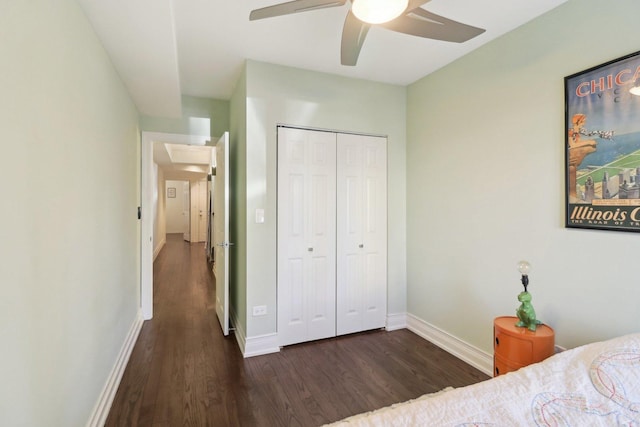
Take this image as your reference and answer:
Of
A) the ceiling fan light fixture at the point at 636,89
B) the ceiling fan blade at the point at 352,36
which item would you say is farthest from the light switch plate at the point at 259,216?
the ceiling fan light fixture at the point at 636,89

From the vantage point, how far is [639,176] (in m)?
1.61

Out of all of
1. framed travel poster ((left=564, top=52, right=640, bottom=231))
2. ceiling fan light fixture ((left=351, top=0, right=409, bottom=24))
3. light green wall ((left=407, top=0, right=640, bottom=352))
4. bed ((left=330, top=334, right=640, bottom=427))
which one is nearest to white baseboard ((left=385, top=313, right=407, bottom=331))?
light green wall ((left=407, top=0, right=640, bottom=352))

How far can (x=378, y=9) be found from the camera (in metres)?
1.34

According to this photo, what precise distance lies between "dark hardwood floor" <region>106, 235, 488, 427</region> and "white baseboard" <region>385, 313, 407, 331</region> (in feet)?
0.25

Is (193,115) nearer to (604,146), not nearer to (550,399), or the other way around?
(604,146)

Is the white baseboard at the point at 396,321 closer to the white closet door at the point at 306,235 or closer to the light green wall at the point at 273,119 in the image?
the white closet door at the point at 306,235

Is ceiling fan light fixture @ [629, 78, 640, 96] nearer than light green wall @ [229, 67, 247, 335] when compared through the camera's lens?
Yes

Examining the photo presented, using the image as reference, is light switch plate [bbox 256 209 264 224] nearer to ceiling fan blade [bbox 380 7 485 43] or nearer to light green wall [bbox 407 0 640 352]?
light green wall [bbox 407 0 640 352]

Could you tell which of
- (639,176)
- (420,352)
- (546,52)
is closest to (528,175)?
(639,176)

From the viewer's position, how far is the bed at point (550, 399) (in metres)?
1.07

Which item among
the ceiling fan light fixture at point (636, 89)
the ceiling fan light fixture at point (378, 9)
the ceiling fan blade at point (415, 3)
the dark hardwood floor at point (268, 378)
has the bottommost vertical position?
the dark hardwood floor at point (268, 378)

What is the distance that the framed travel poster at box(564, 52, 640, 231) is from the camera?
1.64m

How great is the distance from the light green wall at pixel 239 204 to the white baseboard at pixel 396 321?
1516 mm

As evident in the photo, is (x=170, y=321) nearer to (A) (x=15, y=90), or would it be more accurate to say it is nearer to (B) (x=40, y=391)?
(B) (x=40, y=391)
